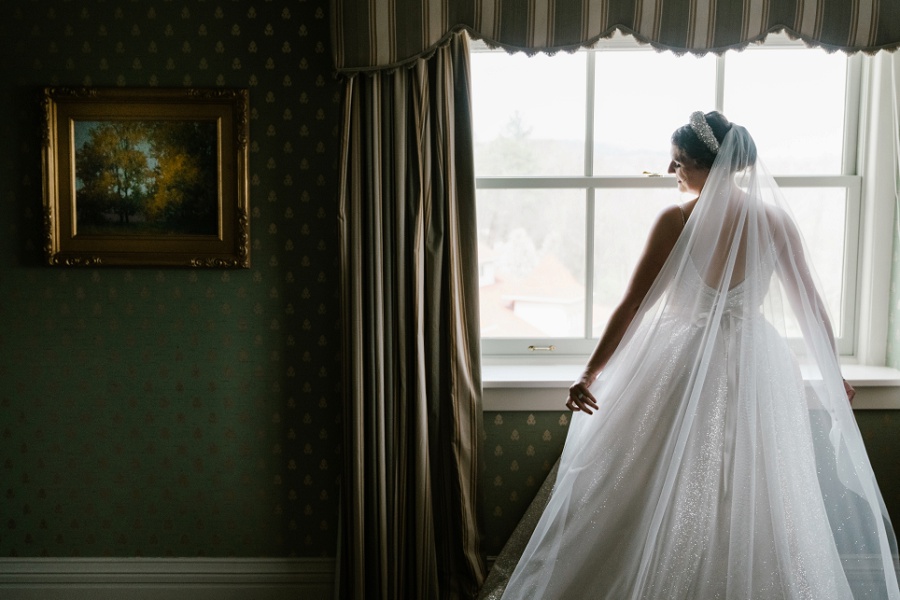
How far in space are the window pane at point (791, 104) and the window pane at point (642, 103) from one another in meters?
0.12

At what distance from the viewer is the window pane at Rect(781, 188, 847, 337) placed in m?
2.70

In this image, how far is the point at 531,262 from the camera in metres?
2.75

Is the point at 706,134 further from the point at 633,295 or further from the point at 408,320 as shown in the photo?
the point at 408,320

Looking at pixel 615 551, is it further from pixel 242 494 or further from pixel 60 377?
pixel 60 377

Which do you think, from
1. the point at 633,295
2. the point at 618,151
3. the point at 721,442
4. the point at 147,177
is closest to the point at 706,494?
the point at 721,442

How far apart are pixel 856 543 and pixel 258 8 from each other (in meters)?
2.58

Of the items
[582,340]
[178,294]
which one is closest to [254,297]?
[178,294]

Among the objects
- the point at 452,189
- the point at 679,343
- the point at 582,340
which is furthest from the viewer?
the point at 582,340

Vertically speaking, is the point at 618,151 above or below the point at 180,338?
above

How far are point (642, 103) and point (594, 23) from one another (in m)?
0.50

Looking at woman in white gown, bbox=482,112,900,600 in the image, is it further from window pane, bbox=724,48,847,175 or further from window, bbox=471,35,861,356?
window pane, bbox=724,48,847,175

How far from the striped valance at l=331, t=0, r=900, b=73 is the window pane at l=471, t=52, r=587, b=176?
373mm

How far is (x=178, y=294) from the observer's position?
2.57 metres

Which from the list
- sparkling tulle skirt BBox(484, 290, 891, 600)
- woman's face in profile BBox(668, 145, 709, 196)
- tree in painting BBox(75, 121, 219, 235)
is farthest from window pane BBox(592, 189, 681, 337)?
tree in painting BBox(75, 121, 219, 235)
